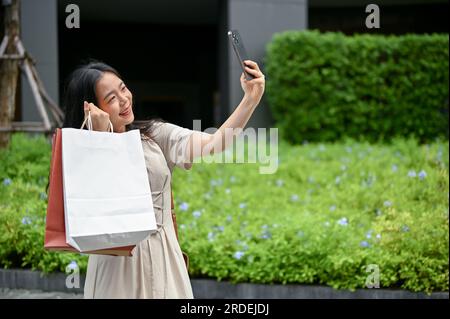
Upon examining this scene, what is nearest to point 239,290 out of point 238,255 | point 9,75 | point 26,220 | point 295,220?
point 238,255

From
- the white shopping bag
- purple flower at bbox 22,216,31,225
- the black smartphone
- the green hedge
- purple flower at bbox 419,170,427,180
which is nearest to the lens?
the white shopping bag

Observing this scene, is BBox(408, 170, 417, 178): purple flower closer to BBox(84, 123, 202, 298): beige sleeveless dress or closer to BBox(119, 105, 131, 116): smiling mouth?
BBox(84, 123, 202, 298): beige sleeveless dress

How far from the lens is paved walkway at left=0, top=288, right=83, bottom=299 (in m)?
4.12

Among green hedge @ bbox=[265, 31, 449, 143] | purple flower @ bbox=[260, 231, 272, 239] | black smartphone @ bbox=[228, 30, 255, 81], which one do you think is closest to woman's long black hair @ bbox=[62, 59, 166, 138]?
black smartphone @ bbox=[228, 30, 255, 81]

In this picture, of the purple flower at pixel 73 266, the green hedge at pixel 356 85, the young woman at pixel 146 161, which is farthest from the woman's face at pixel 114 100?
the green hedge at pixel 356 85

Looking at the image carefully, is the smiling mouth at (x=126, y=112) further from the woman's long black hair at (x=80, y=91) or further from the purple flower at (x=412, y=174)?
the purple flower at (x=412, y=174)

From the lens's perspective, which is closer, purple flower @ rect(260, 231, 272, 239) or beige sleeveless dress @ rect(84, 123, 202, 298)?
beige sleeveless dress @ rect(84, 123, 202, 298)

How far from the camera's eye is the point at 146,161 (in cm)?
191

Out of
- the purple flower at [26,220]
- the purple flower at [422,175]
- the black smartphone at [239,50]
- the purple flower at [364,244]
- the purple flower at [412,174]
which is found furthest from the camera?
the purple flower at [412,174]

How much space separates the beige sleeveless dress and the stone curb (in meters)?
2.31

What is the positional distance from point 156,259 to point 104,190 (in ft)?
1.17

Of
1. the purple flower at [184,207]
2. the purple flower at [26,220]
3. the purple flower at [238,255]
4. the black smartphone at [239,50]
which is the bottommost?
the purple flower at [238,255]

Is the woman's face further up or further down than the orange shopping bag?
further up

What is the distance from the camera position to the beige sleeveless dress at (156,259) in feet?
6.14
